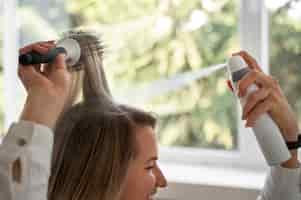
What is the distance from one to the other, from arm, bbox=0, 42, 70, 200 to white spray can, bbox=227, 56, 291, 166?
0.35 metres

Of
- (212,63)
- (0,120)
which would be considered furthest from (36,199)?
(0,120)

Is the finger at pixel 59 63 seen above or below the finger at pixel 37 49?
below

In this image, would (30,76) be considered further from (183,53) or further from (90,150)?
(183,53)

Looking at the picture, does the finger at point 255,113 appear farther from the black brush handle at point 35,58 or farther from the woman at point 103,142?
the black brush handle at point 35,58

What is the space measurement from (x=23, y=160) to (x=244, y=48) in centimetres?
95

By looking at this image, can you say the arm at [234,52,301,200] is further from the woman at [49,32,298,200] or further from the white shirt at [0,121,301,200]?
the white shirt at [0,121,301,200]

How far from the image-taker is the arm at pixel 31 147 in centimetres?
91

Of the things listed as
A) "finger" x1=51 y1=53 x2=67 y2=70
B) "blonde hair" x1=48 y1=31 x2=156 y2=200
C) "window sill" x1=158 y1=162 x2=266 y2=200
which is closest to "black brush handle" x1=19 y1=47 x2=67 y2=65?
"finger" x1=51 y1=53 x2=67 y2=70

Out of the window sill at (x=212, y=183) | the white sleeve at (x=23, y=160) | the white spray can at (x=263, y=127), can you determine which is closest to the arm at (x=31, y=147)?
the white sleeve at (x=23, y=160)

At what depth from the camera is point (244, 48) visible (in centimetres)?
174

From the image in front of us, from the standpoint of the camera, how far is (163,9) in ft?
6.07

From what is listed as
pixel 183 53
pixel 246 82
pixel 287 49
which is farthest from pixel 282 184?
pixel 183 53

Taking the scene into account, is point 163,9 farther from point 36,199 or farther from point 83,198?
point 36,199

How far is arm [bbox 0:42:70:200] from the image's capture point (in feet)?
2.99
